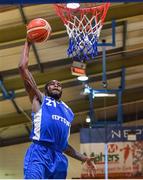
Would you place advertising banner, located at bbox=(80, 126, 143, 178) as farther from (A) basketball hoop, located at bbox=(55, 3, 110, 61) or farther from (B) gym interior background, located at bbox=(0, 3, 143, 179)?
(A) basketball hoop, located at bbox=(55, 3, 110, 61)

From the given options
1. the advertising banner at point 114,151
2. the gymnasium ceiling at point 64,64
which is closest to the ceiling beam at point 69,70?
the gymnasium ceiling at point 64,64

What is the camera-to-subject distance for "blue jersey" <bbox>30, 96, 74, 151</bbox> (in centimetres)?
441

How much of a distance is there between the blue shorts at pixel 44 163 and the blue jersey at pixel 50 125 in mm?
78

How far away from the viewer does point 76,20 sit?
840 cm

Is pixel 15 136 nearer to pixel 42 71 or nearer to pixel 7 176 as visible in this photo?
pixel 7 176

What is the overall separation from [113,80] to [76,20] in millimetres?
8494

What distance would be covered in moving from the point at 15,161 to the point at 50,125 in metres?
16.7

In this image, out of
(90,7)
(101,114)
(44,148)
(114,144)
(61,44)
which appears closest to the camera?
(44,148)

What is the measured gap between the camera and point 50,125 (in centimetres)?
442

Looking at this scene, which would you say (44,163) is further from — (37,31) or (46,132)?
(37,31)

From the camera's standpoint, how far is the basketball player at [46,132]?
4321 millimetres

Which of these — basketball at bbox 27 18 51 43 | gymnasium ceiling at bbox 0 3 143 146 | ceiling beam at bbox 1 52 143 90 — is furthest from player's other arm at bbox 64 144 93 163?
ceiling beam at bbox 1 52 143 90

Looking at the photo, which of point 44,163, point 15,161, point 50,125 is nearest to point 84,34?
point 50,125

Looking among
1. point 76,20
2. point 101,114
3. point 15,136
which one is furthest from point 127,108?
point 76,20
